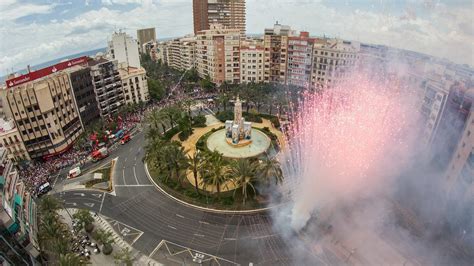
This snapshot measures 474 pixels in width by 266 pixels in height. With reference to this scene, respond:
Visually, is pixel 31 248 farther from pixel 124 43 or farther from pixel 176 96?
pixel 124 43

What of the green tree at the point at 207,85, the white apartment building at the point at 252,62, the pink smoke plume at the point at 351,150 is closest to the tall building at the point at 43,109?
the green tree at the point at 207,85

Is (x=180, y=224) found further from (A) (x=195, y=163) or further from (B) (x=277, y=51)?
(B) (x=277, y=51)

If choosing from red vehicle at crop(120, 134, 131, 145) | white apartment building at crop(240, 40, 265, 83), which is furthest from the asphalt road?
white apartment building at crop(240, 40, 265, 83)

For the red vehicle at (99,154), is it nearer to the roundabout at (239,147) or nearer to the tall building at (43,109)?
the tall building at (43,109)

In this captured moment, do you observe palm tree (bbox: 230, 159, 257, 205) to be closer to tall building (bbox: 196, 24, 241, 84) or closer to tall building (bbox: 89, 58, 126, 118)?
tall building (bbox: 89, 58, 126, 118)

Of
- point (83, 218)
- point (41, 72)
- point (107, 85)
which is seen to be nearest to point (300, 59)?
point (107, 85)
